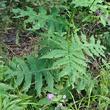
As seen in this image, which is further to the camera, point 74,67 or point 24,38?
point 24,38

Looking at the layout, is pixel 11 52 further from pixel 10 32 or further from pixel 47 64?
pixel 47 64

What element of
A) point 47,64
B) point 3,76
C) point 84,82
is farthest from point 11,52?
point 84,82

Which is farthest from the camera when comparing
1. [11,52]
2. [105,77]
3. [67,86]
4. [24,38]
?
[24,38]

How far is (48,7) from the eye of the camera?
8.83 ft

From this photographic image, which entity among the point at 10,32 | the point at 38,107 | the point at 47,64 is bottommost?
the point at 38,107

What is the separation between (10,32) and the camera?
2740 mm

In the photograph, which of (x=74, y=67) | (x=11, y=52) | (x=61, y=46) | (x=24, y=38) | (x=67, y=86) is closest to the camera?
(x=74, y=67)

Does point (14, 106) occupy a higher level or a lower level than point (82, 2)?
lower

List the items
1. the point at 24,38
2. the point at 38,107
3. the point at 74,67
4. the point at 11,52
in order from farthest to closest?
the point at 24,38, the point at 11,52, the point at 38,107, the point at 74,67

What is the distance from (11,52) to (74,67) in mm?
1401

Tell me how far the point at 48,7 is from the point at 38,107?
1.54 m

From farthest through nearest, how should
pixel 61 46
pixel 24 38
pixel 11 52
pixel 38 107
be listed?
1. pixel 24 38
2. pixel 11 52
3. pixel 38 107
4. pixel 61 46

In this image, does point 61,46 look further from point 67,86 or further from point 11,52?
point 11,52

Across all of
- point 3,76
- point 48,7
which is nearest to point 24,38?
point 48,7
